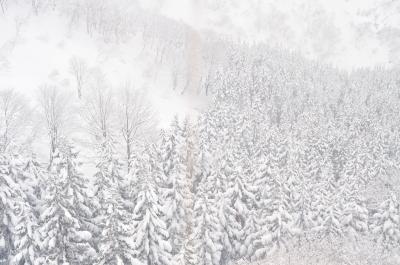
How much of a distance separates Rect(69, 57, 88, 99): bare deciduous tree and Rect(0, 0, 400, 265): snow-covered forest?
1.38 ft

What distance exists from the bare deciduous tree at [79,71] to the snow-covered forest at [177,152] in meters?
0.42

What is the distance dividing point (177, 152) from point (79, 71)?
5351cm

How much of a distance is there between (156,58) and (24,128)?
46.6 meters

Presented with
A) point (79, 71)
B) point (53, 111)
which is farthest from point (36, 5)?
point (53, 111)

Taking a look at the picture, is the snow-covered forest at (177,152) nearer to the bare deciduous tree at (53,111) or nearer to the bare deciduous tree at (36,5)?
the bare deciduous tree at (36,5)

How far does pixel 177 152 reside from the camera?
3856 cm

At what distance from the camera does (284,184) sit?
3850cm

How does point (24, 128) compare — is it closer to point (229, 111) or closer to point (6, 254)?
point (229, 111)

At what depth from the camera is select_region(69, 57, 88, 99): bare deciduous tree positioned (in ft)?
265

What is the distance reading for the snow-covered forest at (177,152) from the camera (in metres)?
28.8

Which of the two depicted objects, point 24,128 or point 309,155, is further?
point 24,128

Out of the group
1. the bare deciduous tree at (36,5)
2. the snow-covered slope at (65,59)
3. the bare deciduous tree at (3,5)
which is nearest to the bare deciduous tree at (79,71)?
the snow-covered slope at (65,59)

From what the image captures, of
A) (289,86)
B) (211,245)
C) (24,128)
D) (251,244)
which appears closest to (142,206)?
(211,245)

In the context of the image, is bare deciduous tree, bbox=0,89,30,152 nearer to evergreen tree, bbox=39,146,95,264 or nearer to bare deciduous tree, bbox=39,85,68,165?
bare deciduous tree, bbox=39,85,68,165
